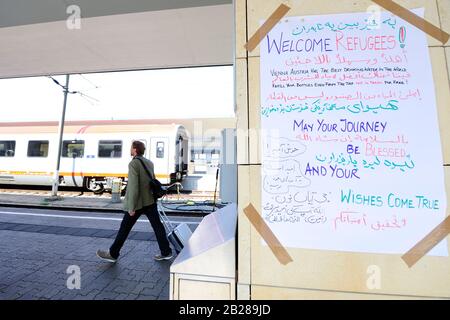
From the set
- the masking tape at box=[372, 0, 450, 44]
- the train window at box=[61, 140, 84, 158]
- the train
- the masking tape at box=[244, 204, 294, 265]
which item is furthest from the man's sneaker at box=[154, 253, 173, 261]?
the train window at box=[61, 140, 84, 158]

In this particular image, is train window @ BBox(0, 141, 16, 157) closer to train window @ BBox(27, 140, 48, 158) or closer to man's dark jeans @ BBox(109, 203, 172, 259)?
train window @ BBox(27, 140, 48, 158)

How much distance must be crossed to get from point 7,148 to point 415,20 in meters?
14.4

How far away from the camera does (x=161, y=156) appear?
1013 cm

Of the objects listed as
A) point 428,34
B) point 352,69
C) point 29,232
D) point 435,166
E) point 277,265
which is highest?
point 428,34

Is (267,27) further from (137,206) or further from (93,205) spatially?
(93,205)

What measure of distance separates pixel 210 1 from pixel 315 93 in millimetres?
2519

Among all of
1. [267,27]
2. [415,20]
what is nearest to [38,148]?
[267,27]

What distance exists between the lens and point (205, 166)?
14.7 m

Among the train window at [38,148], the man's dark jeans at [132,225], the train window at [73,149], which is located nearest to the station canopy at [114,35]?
the man's dark jeans at [132,225]

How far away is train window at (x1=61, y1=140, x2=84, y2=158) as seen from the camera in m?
10.6

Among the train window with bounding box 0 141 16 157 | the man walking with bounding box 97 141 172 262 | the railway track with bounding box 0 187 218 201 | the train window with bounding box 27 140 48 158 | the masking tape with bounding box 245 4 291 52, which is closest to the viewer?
the masking tape with bounding box 245 4 291 52

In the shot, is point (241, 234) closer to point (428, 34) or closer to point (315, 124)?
point (315, 124)

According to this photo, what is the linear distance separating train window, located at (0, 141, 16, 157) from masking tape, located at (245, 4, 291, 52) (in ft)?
43.6
